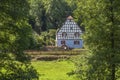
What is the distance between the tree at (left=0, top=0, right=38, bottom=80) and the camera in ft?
51.3

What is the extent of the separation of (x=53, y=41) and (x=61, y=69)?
4437 centimetres

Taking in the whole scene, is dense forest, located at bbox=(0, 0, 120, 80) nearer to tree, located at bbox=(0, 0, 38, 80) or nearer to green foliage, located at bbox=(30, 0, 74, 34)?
tree, located at bbox=(0, 0, 38, 80)

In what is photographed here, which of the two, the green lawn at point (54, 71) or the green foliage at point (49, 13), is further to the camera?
the green foliage at point (49, 13)

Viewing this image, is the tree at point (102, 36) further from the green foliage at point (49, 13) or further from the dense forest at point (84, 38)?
the green foliage at point (49, 13)

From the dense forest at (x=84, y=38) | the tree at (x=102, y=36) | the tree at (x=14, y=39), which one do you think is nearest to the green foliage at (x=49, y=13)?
the dense forest at (x=84, y=38)

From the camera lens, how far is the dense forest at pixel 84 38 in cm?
1573

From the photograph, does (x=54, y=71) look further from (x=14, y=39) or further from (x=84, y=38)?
(x=14, y=39)

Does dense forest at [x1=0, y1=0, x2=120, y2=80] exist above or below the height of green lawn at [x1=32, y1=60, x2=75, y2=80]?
above

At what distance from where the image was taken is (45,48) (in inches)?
2810

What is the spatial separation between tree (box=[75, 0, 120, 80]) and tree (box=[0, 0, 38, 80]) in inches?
161

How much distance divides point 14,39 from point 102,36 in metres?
5.11

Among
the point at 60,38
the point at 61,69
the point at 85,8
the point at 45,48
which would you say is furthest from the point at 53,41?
the point at 85,8

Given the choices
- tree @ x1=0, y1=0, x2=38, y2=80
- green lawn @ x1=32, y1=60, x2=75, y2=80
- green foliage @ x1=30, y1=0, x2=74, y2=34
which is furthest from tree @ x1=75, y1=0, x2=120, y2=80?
green foliage @ x1=30, y1=0, x2=74, y2=34

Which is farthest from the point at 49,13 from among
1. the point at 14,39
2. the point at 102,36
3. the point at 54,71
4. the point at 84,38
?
the point at 14,39
